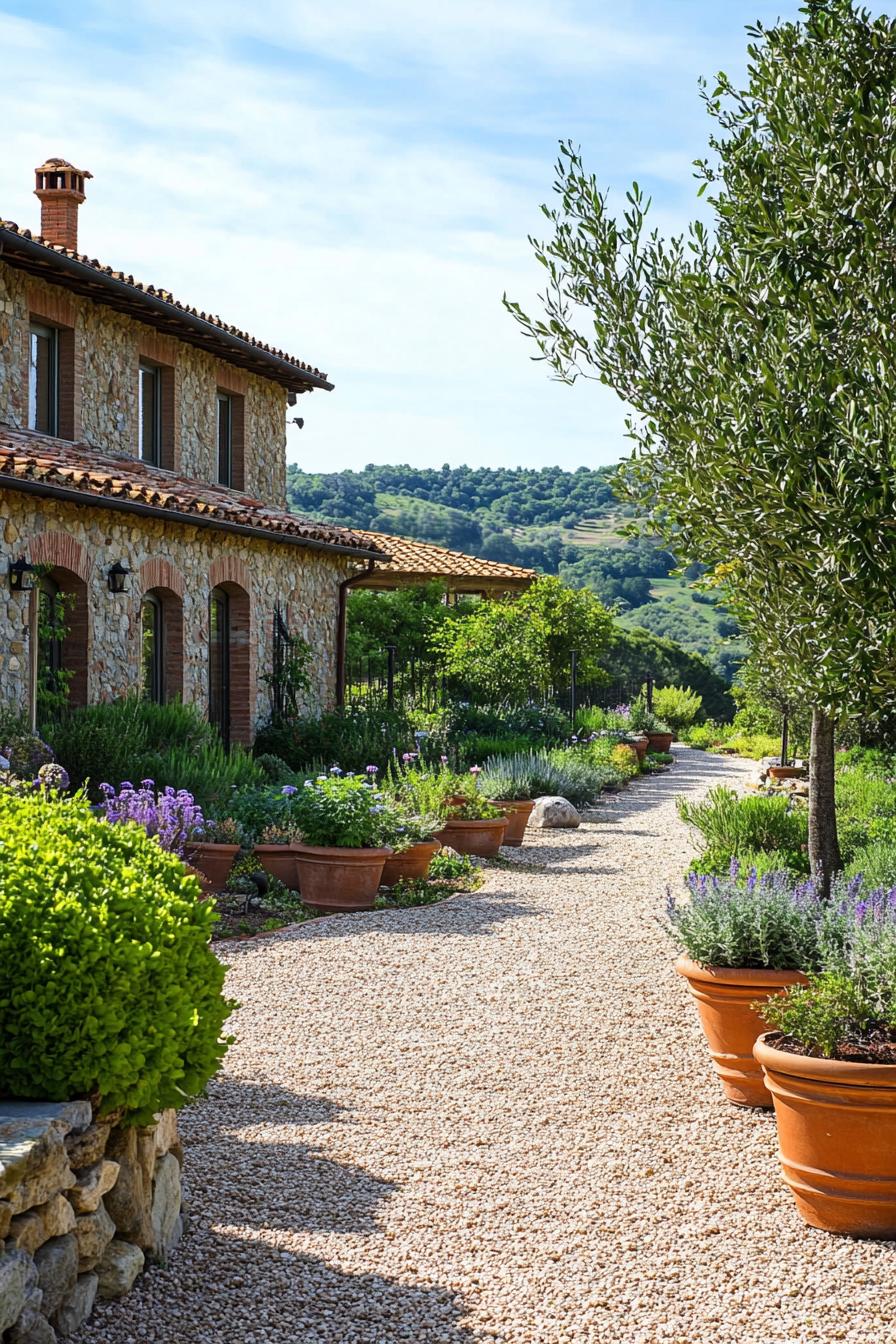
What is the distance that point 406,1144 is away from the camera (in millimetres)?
4855

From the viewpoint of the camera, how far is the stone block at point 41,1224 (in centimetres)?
Result: 308

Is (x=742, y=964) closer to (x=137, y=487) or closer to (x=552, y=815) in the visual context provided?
(x=137, y=487)

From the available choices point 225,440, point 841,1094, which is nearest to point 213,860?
point 841,1094

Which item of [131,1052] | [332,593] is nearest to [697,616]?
[332,593]

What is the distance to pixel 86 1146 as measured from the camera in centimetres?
338

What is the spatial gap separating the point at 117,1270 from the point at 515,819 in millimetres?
10028

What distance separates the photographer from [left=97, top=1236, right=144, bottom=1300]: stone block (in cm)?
346

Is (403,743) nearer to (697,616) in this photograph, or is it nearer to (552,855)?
(552,855)

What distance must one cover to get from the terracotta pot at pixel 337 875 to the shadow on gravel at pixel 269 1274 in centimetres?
441

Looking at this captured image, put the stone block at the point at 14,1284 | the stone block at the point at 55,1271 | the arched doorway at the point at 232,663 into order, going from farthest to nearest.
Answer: the arched doorway at the point at 232,663 < the stone block at the point at 55,1271 < the stone block at the point at 14,1284

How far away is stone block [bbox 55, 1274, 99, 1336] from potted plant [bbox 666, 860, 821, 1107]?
2716 millimetres

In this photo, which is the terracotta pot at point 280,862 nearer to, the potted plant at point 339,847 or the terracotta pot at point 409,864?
the potted plant at point 339,847

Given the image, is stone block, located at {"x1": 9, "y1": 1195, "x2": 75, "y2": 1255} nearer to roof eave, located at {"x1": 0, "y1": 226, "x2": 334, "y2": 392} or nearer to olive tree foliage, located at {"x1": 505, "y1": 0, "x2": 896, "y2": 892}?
olive tree foliage, located at {"x1": 505, "y1": 0, "x2": 896, "y2": 892}

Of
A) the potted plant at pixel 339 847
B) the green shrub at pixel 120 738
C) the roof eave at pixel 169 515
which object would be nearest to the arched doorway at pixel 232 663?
the roof eave at pixel 169 515
